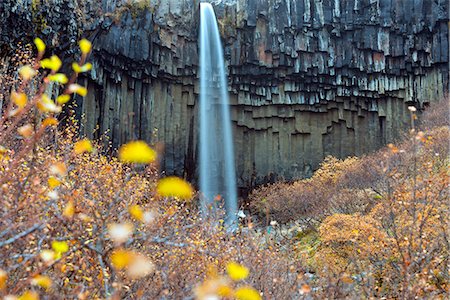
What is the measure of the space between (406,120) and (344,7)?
262 inches

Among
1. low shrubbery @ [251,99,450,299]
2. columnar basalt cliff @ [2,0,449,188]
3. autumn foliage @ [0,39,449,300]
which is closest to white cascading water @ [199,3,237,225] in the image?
columnar basalt cliff @ [2,0,449,188]

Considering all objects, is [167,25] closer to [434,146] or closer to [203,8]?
[203,8]

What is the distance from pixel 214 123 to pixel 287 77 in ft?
15.1

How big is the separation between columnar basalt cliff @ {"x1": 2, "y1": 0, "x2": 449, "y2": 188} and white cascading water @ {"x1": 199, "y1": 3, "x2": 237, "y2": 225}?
17.0 inches

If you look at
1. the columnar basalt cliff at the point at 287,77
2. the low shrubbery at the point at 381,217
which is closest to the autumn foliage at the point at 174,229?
the low shrubbery at the point at 381,217

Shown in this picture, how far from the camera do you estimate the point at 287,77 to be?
77.7ft

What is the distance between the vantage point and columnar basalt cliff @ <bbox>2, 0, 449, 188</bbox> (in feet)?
70.3

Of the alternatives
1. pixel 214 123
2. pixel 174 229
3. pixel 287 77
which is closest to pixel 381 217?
pixel 174 229

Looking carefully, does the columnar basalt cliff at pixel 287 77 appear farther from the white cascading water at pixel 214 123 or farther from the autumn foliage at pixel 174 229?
the autumn foliage at pixel 174 229

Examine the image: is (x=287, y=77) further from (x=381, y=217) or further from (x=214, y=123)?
(x=381, y=217)

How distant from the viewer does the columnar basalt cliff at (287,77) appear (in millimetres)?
21422

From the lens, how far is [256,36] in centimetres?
2277

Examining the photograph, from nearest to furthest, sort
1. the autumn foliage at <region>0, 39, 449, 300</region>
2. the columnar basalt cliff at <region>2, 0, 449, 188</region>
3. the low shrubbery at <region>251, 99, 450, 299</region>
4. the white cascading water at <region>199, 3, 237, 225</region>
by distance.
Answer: the autumn foliage at <region>0, 39, 449, 300</region>, the low shrubbery at <region>251, 99, 450, 299</region>, the columnar basalt cliff at <region>2, 0, 449, 188</region>, the white cascading water at <region>199, 3, 237, 225</region>

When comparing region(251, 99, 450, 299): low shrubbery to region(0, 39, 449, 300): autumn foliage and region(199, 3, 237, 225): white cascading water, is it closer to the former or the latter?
region(0, 39, 449, 300): autumn foliage
